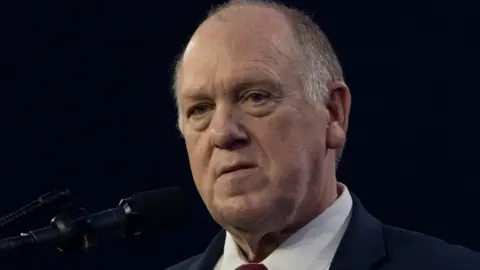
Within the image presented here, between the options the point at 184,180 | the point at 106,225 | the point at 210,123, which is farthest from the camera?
the point at 184,180

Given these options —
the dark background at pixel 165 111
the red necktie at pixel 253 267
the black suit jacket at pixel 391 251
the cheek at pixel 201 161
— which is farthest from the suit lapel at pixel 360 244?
the dark background at pixel 165 111

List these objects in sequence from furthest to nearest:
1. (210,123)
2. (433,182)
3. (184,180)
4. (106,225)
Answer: (184,180), (433,182), (210,123), (106,225)

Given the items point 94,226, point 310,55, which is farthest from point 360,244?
point 94,226

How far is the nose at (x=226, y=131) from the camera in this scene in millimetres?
1308

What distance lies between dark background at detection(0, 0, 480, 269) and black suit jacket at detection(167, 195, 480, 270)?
0.76 m

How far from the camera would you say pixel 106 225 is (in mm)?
1221

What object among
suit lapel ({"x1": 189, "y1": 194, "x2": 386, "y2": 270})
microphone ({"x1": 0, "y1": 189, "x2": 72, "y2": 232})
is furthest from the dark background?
microphone ({"x1": 0, "y1": 189, "x2": 72, "y2": 232})

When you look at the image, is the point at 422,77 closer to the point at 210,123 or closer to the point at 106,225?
the point at 210,123

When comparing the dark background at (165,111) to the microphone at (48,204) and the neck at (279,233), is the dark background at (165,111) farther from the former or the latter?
the microphone at (48,204)

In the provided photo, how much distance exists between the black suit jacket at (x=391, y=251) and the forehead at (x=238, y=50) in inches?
11.7

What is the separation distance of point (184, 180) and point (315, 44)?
100 centimetres

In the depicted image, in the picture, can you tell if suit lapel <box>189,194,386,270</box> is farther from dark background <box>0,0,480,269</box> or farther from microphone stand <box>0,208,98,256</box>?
dark background <box>0,0,480,269</box>

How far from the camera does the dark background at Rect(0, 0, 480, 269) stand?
2213 mm

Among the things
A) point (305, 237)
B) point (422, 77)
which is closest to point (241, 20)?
point (305, 237)
